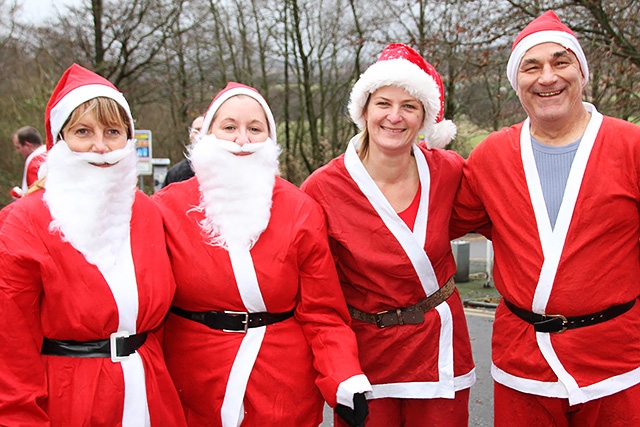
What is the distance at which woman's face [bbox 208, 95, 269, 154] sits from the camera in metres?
2.66

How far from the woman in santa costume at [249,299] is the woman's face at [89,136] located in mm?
395

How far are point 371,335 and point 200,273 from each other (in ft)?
2.88

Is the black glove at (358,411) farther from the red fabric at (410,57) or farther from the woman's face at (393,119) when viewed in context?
the red fabric at (410,57)

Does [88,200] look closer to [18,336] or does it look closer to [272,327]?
[18,336]

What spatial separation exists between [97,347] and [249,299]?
1.93 feet

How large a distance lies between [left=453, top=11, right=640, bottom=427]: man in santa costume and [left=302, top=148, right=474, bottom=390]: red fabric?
1.01ft

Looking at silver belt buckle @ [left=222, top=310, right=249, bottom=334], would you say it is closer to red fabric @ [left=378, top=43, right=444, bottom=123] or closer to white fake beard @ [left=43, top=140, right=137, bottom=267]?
white fake beard @ [left=43, top=140, right=137, bottom=267]

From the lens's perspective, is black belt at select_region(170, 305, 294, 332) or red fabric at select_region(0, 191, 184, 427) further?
black belt at select_region(170, 305, 294, 332)

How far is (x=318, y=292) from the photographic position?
260 centimetres

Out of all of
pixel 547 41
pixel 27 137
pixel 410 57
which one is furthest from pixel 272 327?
pixel 27 137

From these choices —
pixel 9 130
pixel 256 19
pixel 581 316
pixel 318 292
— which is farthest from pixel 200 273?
pixel 256 19

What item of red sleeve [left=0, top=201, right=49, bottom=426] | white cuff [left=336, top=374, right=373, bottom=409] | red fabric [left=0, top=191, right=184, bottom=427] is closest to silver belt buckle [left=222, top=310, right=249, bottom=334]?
red fabric [left=0, top=191, right=184, bottom=427]

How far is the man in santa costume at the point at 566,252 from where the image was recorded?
8.21 feet

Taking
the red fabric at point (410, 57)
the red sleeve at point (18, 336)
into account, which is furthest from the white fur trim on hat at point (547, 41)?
the red sleeve at point (18, 336)
